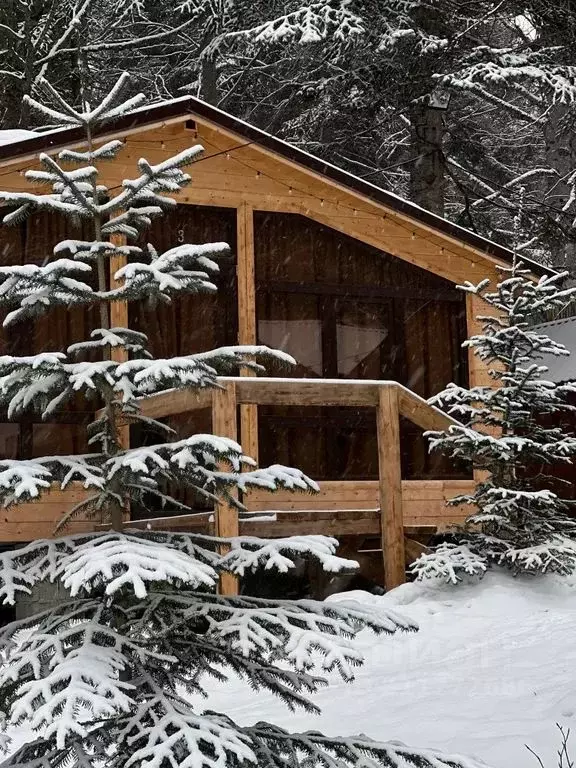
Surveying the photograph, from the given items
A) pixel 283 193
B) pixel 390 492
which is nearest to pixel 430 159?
pixel 283 193

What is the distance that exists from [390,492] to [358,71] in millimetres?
11185

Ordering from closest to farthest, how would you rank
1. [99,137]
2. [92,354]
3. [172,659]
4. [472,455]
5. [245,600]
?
1. [172,659]
2. [245,600]
3. [472,455]
4. [99,137]
5. [92,354]

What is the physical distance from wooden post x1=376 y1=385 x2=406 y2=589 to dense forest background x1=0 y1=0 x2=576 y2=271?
311 inches

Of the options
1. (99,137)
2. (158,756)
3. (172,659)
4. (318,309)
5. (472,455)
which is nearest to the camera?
(158,756)

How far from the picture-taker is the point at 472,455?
394 inches

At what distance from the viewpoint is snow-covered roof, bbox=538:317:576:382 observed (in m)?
15.6

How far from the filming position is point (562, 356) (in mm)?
16250

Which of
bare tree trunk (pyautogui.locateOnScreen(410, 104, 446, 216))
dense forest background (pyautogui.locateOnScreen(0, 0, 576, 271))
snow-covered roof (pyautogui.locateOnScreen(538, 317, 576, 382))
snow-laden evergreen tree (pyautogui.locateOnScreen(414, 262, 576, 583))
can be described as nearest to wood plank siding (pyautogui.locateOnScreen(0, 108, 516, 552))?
snow-laden evergreen tree (pyautogui.locateOnScreen(414, 262, 576, 583))

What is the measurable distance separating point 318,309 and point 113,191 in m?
2.93

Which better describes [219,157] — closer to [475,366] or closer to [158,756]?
[475,366]

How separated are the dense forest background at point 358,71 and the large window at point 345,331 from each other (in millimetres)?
4657

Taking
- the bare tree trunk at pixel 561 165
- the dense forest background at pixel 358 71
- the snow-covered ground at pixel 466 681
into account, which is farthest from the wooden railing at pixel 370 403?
the bare tree trunk at pixel 561 165

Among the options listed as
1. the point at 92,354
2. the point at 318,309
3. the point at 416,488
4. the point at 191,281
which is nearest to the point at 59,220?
the point at 92,354

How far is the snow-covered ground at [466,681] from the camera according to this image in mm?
6000
